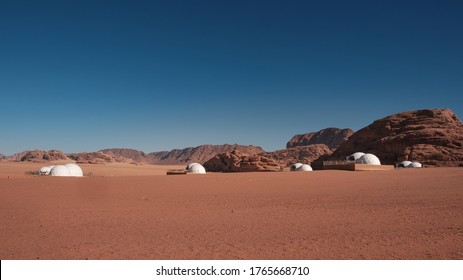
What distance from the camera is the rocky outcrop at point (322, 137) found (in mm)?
165775

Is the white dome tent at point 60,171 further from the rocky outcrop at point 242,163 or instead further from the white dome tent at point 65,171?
the rocky outcrop at point 242,163

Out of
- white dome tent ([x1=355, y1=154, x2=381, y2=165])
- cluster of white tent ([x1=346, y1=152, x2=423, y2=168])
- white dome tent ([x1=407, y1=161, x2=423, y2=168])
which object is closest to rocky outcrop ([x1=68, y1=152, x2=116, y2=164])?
cluster of white tent ([x1=346, y1=152, x2=423, y2=168])

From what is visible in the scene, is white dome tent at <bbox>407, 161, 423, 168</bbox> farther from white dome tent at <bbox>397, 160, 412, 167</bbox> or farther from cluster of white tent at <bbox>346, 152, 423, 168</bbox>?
white dome tent at <bbox>397, 160, 412, 167</bbox>

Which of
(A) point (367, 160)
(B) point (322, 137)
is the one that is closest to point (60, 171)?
(A) point (367, 160)

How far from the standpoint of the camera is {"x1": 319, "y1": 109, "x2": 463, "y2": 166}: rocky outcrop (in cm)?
5088

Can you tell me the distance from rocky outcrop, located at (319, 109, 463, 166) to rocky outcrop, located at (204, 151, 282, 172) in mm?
14644

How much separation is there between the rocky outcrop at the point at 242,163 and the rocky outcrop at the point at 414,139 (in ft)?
48.0

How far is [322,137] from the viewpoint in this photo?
17400 cm

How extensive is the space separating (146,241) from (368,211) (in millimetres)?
6346

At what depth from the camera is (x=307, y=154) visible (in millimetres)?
100125

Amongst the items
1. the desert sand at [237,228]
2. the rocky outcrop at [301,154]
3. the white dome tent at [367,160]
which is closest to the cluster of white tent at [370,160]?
the white dome tent at [367,160]

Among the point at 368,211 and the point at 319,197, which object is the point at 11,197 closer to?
the point at 319,197

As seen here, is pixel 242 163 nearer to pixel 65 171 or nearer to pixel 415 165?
pixel 415 165
